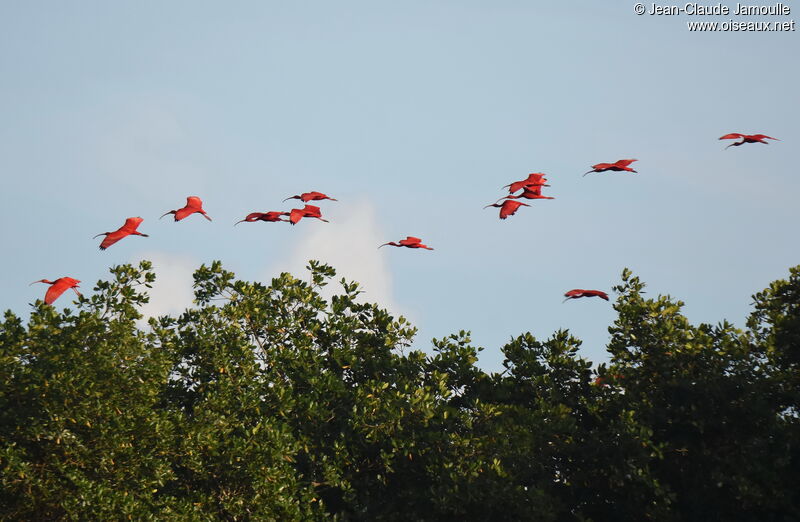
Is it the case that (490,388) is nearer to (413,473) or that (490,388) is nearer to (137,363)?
(413,473)

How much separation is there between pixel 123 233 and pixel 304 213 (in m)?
3.65

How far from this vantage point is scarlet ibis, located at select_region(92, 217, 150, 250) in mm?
17078

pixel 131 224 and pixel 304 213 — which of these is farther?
pixel 304 213

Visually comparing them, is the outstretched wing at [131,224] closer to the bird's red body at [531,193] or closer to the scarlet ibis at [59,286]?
the scarlet ibis at [59,286]

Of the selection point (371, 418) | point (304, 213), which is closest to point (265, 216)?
point (304, 213)

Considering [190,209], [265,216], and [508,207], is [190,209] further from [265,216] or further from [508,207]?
[508,207]

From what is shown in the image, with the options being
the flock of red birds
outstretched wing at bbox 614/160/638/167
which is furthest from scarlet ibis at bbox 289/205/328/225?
outstretched wing at bbox 614/160/638/167

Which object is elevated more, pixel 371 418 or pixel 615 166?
pixel 615 166

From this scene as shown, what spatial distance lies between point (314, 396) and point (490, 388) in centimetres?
406

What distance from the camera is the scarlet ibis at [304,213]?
19156 millimetres

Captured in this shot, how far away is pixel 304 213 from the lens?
63.6ft

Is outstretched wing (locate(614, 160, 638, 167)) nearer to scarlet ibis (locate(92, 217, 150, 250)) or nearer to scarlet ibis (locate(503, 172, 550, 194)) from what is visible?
scarlet ibis (locate(503, 172, 550, 194))

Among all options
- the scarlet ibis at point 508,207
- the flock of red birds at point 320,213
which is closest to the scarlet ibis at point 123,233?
the flock of red birds at point 320,213

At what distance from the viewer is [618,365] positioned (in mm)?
21516
